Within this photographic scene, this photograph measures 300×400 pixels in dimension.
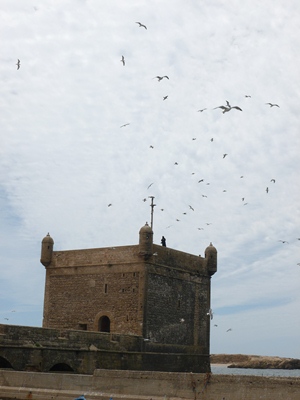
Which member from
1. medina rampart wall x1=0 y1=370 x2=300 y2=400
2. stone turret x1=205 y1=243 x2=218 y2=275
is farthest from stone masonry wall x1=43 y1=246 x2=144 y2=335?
medina rampart wall x1=0 y1=370 x2=300 y2=400

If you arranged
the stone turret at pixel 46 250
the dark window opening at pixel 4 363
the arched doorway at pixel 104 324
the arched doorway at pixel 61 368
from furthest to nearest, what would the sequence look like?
the stone turret at pixel 46 250
the arched doorway at pixel 104 324
the arched doorway at pixel 61 368
the dark window opening at pixel 4 363

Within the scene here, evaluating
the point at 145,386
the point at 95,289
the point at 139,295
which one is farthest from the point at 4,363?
the point at 95,289

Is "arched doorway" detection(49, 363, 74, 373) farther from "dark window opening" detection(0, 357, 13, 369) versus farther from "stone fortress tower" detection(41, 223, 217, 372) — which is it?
"stone fortress tower" detection(41, 223, 217, 372)

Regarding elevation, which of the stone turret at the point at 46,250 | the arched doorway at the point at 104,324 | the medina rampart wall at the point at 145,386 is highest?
the stone turret at the point at 46,250

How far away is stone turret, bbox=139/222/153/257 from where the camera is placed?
30.3 meters

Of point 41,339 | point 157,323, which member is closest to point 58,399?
point 41,339

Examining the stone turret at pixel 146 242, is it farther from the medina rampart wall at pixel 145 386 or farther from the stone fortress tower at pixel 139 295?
the medina rampart wall at pixel 145 386

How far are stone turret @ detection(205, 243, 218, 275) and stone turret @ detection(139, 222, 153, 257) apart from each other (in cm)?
615

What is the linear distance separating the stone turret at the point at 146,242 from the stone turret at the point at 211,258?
6.15 m

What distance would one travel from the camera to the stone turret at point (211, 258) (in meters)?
35.6

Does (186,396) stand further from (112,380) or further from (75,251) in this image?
(75,251)

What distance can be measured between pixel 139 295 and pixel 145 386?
1271 cm

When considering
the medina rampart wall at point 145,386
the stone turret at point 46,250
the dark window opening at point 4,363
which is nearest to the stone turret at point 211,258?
the stone turret at point 46,250

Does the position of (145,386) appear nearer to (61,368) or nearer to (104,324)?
(61,368)
